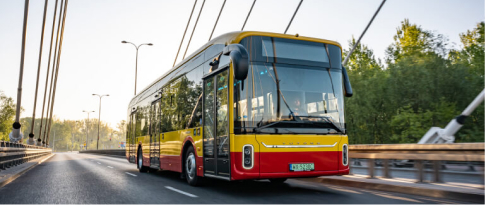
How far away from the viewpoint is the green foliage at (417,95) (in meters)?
32.7

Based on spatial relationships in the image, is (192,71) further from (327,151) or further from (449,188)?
(449,188)

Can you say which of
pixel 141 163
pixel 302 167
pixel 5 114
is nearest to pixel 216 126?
pixel 302 167

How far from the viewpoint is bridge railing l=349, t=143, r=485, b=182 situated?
8.29 m

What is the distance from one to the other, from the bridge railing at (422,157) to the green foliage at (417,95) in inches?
889

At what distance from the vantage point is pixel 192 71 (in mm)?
10820

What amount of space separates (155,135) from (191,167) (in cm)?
384

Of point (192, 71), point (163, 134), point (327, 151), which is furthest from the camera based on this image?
point (163, 134)

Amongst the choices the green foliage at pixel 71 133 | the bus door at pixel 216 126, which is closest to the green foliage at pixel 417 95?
the bus door at pixel 216 126

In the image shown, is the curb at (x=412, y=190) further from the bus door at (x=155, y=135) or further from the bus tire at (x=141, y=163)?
the bus tire at (x=141, y=163)

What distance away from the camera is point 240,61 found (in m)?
7.57

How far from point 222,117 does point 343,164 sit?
2.63 metres

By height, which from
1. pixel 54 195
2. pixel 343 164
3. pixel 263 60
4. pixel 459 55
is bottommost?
pixel 54 195

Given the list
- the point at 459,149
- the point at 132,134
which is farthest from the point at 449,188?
the point at 132,134

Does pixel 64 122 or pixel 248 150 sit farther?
pixel 64 122
